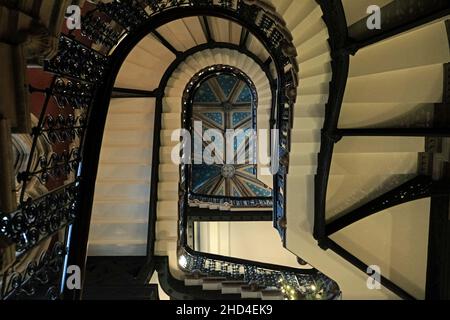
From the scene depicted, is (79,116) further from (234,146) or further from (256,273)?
(234,146)

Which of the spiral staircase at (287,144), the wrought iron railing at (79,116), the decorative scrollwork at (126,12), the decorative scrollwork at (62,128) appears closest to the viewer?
the wrought iron railing at (79,116)

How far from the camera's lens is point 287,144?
4.48m

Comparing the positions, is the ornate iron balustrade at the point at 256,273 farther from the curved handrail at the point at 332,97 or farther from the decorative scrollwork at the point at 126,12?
the decorative scrollwork at the point at 126,12

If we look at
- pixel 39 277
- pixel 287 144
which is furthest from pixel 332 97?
pixel 39 277

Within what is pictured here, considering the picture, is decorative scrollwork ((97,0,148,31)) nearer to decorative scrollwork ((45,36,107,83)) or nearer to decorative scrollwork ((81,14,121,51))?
decorative scrollwork ((81,14,121,51))

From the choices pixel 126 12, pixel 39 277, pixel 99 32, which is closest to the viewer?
pixel 39 277

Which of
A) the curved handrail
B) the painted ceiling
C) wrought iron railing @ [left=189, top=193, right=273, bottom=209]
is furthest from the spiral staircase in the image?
the painted ceiling

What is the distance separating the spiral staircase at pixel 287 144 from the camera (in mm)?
3299

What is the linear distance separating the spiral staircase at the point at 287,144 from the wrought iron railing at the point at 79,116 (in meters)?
0.02

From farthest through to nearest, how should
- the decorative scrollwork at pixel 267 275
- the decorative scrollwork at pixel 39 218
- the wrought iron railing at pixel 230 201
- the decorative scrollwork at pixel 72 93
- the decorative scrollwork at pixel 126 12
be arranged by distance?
the wrought iron railing at pixel 230 201 < the decorative scrollwork at pixel 267 275 < the decorative scrollwork at pixel 126 12 < the decorative scrollwork at pixel 72 93 < the decorative scrollwork at pixel 39 218

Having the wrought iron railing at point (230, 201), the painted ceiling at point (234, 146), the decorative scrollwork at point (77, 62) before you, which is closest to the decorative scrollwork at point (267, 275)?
the wrought iron railing at point (230, 201)

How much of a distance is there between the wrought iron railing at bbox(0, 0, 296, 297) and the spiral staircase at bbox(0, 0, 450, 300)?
0.02 metres

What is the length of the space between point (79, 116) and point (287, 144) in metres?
2.63

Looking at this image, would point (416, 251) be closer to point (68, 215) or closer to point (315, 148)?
point (315, 148)
